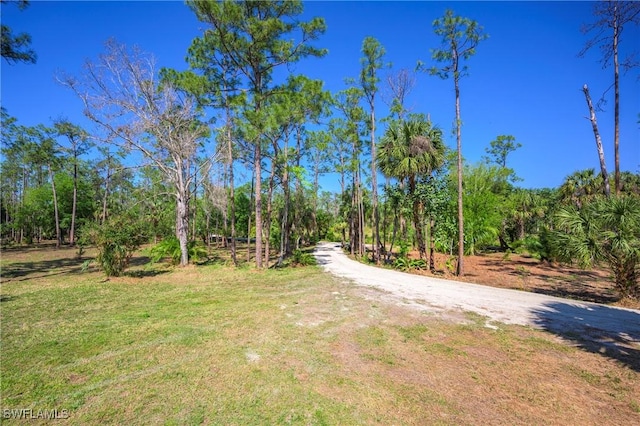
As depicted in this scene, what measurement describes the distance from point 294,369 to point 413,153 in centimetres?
1136

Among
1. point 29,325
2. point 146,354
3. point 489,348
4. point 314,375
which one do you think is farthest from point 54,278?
point 489,348

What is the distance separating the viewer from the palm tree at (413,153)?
41.4 ft

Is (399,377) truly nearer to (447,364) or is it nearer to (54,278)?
(447,364)

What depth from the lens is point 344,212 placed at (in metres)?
27.2

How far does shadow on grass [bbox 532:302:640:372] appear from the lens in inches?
180

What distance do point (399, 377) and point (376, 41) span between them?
16.5 meters

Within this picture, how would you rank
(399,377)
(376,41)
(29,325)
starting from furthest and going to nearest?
(376,41)
(29,325)
(399,377)

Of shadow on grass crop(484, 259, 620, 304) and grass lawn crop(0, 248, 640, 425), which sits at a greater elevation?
grass lawn crop(0, 248, 640, 425)

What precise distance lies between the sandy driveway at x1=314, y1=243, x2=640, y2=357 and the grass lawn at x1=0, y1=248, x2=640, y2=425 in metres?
0.72

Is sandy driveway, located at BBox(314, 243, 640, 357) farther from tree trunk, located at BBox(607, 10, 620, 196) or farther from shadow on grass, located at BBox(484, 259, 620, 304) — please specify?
tree trunk, located at BBox(607, 10, 620, 196)

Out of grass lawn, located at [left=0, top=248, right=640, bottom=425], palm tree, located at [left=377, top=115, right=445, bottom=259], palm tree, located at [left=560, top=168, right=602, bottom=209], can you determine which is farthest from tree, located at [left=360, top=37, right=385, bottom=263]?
palm tree, located at [left=560, top=168, right=602, bottom=209]

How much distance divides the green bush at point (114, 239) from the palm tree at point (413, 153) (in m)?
11.8

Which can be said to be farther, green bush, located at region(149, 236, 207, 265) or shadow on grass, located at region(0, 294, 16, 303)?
green bush, located at region(149, 236, 207, 265)

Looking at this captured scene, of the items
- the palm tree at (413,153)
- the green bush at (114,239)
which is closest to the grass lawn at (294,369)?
the green bush at (114,239)
